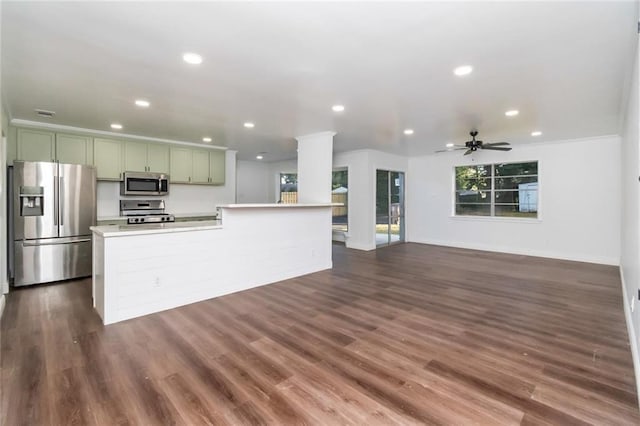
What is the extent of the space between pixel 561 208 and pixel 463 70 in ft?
17.4

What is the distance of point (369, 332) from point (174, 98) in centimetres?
346

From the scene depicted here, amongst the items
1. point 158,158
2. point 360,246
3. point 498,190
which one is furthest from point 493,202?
point 158,158

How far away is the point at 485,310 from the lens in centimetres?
350

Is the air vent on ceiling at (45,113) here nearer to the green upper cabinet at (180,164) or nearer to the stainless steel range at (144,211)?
the stainless steel range at (144,211)

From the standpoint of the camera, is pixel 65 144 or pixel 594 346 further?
pixel 65 144

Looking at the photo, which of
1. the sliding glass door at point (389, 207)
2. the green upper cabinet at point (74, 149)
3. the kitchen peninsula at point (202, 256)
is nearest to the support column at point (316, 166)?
the kitchen peninsula at point (202, 256)

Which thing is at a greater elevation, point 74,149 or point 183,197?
point 74,149

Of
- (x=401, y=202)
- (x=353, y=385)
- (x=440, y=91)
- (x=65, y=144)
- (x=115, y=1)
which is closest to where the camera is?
(x=115, y=1)

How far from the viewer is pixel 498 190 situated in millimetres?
7430

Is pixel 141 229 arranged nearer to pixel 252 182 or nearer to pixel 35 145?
pixel 35 145

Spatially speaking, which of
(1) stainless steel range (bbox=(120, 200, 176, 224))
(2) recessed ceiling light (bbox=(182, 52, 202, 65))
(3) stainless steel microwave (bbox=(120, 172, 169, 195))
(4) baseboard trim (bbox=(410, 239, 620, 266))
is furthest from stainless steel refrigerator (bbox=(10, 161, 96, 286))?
(4) baseboard trim (bbox=(410, 239, 620, 266))

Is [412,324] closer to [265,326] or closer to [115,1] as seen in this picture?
[265,326]

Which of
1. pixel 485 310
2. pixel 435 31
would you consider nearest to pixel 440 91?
pixel 435 31

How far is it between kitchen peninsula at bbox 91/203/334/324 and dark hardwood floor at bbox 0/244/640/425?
0.87 feet
